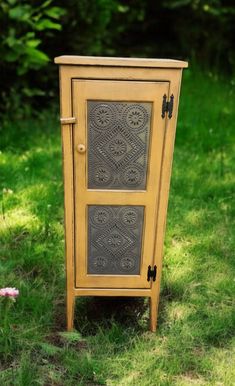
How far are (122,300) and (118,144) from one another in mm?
940

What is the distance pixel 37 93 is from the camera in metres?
5.22

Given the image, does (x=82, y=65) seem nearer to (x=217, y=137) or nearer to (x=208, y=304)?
(x=208, y=304)

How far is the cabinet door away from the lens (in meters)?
2.25

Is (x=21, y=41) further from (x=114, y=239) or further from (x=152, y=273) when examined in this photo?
(x=152, y=273)

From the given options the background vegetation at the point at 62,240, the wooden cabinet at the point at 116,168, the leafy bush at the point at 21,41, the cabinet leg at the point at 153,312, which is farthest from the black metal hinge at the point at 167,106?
the leafy bush at the point at 21,41

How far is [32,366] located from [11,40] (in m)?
3.00

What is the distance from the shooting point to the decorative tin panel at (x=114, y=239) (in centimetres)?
246

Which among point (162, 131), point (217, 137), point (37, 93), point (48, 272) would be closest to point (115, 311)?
point (48, 272)

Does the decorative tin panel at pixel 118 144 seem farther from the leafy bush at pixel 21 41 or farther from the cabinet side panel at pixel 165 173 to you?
the leafy bush at pixel 21 41

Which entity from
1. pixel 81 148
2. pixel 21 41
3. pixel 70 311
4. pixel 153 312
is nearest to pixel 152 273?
pixel 153 312

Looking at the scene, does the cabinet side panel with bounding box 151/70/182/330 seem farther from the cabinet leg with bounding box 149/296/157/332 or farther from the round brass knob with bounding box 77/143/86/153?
the round brass knob with bounding box 77/143/86/153

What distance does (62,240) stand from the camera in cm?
331

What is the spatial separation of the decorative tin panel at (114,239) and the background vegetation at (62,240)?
11.3 inches

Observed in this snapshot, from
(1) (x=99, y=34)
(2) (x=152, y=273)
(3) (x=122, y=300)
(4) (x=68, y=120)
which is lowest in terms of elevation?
(3) (x=122, y=300)
